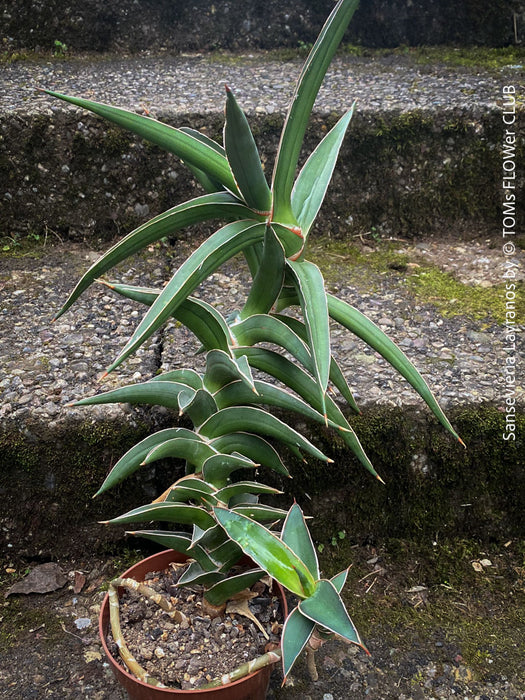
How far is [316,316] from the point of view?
0.88 m

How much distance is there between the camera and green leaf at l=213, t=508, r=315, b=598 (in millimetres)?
946

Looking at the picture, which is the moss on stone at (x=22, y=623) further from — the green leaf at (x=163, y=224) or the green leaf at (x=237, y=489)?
the green leaf at (x=163, y=224)

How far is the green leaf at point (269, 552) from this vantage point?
946 mm

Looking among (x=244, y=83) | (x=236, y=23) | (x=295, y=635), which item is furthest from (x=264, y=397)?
(x=236, y=23)

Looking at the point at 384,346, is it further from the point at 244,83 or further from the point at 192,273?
the point at 244,83

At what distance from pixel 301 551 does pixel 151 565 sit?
43 cm

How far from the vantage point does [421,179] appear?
2168 millimetres

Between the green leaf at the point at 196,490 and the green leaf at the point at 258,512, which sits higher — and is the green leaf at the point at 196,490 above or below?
above

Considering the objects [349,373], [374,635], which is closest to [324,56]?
[349,373]

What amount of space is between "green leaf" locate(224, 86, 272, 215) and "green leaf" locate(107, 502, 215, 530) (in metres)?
0.49

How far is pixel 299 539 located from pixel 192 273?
440mm

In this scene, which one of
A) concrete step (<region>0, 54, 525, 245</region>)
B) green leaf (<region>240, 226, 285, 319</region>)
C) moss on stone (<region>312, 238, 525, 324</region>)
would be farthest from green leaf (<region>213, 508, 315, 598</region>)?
concrete step (<region>0, 54, 525, 245</region>)

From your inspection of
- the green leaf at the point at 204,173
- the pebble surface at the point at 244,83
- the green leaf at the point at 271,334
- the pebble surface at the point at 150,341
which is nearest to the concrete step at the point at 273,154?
the pebble surface at the point at 244,83

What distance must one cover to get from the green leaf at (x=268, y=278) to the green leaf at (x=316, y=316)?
0.03 m
